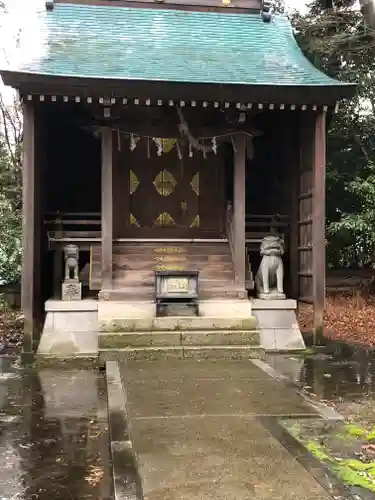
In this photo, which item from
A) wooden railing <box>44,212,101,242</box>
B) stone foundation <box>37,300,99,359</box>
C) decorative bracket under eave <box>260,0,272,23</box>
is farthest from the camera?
decorative bracket under eave <box>260,0,272,23</box>

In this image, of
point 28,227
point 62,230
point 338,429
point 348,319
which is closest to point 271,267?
point 62,230

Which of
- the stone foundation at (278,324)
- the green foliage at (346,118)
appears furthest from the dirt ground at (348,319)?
the stone foundation at (278,324)

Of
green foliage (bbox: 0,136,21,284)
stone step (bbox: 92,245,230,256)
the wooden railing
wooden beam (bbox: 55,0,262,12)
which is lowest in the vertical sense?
green foliage (bbox: 0,136,21,284)

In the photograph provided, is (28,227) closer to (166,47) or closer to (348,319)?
(166,47)

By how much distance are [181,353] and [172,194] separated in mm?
4530

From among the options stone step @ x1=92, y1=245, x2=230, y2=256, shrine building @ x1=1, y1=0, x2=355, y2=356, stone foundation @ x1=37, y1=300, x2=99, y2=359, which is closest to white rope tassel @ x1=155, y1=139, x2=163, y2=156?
shrine building @ x1=1, y1=0, x2=355, y2=356

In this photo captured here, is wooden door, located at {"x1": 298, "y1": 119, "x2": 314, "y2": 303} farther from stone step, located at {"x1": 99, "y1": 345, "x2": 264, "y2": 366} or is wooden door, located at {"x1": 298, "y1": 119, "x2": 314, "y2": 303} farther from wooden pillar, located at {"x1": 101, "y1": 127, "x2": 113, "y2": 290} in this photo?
wooden pillar, located at {"x1": 101, "y1": 127, "x2": 113, "y2": 290}

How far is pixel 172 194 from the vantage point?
40.1ft

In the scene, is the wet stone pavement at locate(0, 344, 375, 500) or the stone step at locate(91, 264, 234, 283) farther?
the stone step at locate(91, 264, 234, 283)

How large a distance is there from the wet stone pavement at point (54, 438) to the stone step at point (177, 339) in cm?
99

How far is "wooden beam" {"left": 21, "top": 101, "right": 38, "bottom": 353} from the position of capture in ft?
30.5

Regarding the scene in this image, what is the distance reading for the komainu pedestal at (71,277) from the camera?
9.84 meters

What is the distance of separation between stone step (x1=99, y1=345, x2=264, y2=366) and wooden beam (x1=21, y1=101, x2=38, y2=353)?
158 centimetres

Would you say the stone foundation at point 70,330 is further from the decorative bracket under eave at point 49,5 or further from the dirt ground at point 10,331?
the decorative bracket under eave at point 49,5
